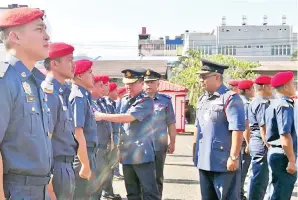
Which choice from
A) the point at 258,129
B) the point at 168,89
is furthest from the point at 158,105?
the point at 168,89

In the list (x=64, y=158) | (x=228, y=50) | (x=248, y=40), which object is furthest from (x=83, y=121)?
(x=248, y=40)

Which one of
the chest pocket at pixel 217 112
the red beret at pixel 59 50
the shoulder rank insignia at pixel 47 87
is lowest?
the chest pocket at pixel 217 112

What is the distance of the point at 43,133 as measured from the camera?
8.43 ft

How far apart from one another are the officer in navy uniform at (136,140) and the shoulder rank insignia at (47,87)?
157 centimetres

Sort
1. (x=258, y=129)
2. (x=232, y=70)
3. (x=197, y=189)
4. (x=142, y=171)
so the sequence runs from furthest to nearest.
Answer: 1. (x=232, y=70)
2. (x=197, y=189)
3. (x=258, y=129)
4. (x=142, y=171)

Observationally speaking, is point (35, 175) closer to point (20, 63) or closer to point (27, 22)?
point (20, 63)

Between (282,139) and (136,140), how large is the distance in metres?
1.69

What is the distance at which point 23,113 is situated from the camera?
2428mm

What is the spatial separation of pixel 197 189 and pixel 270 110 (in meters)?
3.49

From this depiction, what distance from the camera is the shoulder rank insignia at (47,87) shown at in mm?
3430

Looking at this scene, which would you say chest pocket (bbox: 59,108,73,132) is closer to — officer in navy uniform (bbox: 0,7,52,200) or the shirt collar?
officer in navy uniform (bbox: 0,7,52,200)

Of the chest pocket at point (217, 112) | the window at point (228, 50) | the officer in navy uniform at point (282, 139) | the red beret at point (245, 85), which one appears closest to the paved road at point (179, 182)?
the red beret at point (245, 85)

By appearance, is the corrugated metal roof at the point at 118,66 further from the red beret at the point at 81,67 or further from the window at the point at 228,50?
the window at the point at 228,50

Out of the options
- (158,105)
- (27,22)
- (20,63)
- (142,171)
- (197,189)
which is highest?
(27,22)
